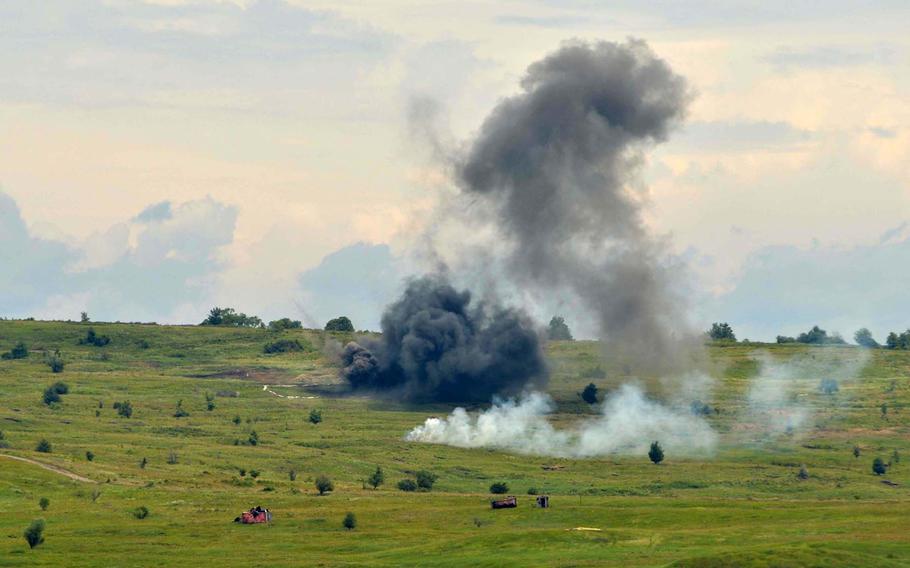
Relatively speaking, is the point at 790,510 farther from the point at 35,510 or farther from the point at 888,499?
the point at 35,510

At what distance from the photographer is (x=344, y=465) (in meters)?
198

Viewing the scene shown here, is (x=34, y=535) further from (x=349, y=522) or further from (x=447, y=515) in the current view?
(x=447, y=515)

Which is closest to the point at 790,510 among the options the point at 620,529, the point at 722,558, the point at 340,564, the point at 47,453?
the point at 620,529

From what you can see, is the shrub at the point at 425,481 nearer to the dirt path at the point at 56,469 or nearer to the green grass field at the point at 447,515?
the green grass field at the point at 447,515

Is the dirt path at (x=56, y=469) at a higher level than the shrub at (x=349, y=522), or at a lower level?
higher

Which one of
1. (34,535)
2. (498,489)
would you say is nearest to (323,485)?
(498,489)

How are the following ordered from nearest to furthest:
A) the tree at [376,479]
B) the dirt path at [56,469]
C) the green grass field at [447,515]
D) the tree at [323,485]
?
the green grass field at [447,515], the tree at [323,485], the dirt path at [56,469], the tree at [376,479]

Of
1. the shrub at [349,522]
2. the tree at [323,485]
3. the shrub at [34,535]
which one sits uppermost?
the tree at [323,485]

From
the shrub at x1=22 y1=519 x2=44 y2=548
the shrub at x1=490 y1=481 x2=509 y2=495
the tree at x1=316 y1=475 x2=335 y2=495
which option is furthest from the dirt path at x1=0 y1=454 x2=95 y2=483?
the shrub at x1=490 y1=481 x2=509 y2=495

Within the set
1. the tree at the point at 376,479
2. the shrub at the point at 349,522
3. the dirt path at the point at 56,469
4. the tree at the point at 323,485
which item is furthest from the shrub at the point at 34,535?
the tree at the point at 376,479

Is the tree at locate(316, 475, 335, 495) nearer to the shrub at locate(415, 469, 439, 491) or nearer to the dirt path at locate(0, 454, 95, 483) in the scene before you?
the shrub at locate(415, 469, 439, 491)

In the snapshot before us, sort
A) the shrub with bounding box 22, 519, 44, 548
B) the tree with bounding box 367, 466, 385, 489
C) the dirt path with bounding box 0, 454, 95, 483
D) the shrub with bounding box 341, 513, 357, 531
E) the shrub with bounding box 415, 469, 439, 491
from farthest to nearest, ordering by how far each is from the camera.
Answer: the tree with bounding box 367, 466, 385, 489, the shrub with bounding box 415, 469, 439, 491, the dirt path with bounding box 0, 454, 95, 483, the shrub with bounding box 341, 513, 357, 531, the shrub with bounding box 22, 519, 44, 548

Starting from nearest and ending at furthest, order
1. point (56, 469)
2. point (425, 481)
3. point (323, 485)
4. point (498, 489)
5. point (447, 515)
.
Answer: point (447, 515)
point (323, 485)
point (498, 489)
point (56, 469)
point (425, 481)

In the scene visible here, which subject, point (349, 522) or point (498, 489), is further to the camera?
point (498, 489)
